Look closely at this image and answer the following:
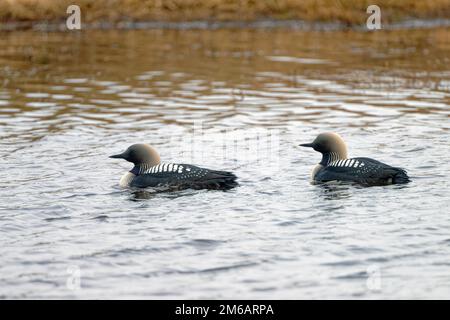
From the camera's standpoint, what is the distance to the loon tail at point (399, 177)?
14.3 metres

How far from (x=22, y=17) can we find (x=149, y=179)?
2173cm

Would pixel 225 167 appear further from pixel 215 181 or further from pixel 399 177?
pixel 399 177

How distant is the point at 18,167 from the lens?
16.3 metres

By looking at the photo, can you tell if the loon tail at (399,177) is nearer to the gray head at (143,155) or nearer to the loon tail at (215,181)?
the loon tail at (215,181)

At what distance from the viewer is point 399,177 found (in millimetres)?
14359

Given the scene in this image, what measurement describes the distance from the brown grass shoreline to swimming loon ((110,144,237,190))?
20.4 m

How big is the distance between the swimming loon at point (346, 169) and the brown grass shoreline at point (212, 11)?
20.0 meters

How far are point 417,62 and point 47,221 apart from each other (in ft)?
54.3
